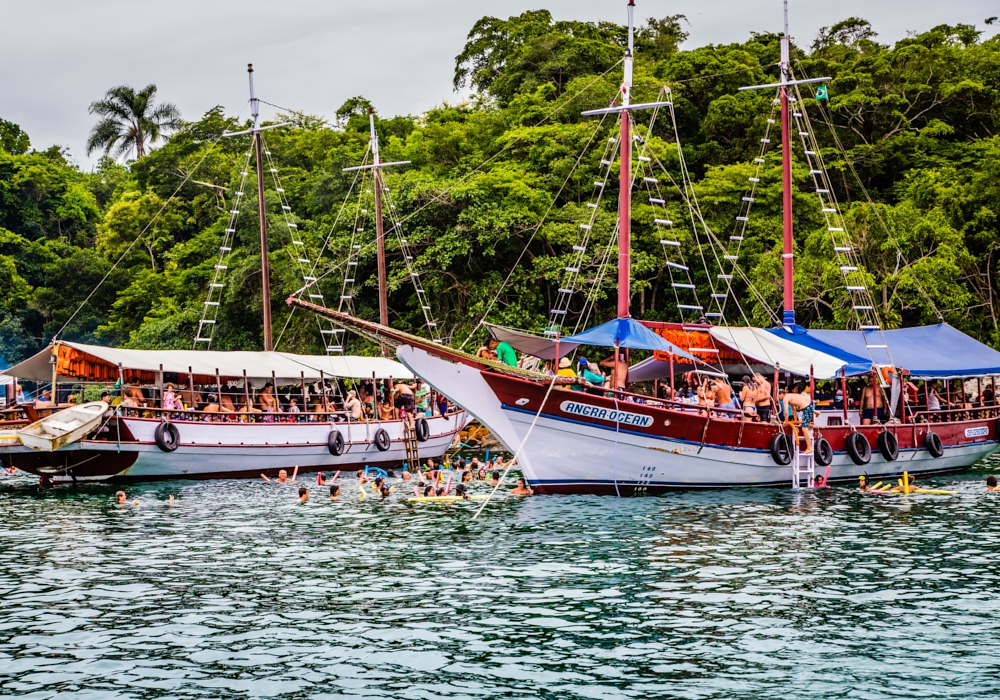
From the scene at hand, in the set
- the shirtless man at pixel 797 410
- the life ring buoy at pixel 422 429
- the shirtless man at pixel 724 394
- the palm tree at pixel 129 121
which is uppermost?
the palm tree at pixel 129 121

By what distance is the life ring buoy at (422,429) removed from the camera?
34.1 metres

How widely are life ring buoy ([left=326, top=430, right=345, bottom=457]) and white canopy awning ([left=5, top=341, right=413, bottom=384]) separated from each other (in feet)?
8.07

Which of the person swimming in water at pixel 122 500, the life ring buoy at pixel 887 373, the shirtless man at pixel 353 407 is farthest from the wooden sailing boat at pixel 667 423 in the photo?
the shirtless man at pixel 353 407

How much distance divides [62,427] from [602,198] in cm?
2906

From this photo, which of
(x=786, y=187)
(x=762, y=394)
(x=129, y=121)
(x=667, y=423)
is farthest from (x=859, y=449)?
(x=129, y=121)

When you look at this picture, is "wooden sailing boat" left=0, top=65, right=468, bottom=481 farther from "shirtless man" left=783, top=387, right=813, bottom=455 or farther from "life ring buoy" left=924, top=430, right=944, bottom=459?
"life ring buoy" left=924, top=430, right=944, bottom=459

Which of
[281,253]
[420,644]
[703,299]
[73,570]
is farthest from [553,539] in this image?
[281,253]

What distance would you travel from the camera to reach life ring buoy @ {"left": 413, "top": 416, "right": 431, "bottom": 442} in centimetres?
3412

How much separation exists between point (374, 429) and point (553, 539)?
15.5 meters

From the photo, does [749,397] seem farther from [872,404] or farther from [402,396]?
[402,396]

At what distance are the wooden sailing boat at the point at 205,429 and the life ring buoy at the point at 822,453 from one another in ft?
40.0

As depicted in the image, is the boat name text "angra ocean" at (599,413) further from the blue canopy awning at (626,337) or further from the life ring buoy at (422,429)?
the life ring buoy at (422,429)

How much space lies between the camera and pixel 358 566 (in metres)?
16.8

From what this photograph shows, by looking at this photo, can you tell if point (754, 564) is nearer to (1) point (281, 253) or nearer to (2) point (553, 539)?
(2) point (553, 539)
